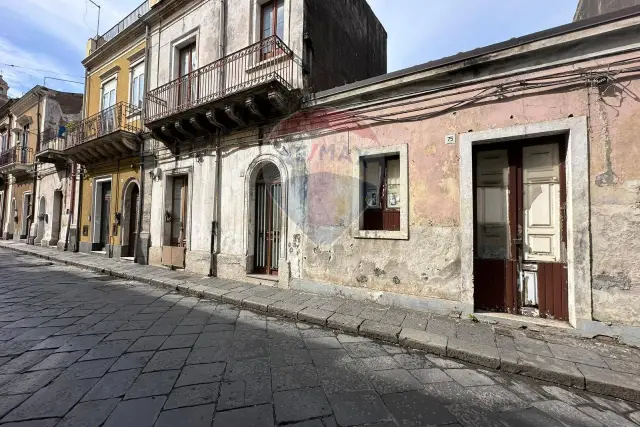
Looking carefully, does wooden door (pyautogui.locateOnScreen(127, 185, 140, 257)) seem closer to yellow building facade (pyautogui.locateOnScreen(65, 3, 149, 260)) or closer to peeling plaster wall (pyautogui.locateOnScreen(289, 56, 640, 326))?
yellow building facade (pyautogui.locateOnScreen(65, 3, 149, 260))

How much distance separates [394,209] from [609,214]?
2977mm

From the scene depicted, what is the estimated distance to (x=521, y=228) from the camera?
469 cm

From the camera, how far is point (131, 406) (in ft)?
8.01

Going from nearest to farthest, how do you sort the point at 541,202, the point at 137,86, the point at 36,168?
the point at 541,202 → the point at 137,86 → the point at 36,168

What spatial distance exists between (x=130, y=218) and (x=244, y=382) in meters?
10.5

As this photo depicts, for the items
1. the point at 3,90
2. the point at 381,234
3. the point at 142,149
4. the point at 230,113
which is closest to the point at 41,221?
the point at 142,149

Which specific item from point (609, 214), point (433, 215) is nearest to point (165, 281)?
point (433, 215)

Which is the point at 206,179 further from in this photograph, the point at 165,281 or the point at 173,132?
the point at 165,281

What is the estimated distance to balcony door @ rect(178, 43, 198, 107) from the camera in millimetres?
8602

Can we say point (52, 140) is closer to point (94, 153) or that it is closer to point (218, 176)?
point (94, 153)

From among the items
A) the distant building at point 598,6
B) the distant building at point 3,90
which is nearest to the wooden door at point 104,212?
the distant building at point 598,6

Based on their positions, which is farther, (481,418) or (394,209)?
(394,209)

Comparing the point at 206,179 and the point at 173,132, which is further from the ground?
the point at 173,132

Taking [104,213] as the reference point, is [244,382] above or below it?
below
